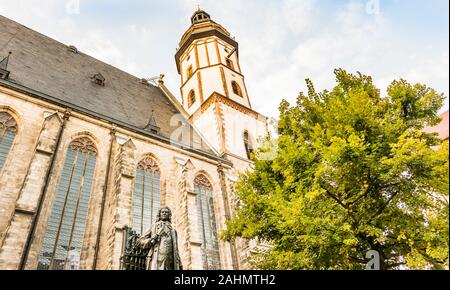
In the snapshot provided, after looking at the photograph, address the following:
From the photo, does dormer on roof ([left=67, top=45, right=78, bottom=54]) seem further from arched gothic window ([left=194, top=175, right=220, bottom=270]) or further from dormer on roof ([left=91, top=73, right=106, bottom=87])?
arched gothic window ([left=194, top=175, right=220, bottom=270])

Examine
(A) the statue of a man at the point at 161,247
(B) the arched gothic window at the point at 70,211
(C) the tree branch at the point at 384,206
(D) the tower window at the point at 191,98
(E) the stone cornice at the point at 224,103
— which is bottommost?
(A) the statue of a man at the point at 161,247

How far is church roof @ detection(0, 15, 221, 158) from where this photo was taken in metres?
14.1

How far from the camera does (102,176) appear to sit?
1224cm

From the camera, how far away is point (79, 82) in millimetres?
16734

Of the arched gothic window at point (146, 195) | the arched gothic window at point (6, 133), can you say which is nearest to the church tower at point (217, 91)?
the arched gothic window at point (146, 195)

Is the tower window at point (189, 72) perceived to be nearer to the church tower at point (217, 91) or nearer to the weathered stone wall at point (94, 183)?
the church tower at point (217, 91)

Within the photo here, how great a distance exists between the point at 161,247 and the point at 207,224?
9563 mm

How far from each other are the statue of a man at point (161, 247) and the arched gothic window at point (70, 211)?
6534mm

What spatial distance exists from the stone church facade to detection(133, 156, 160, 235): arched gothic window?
47 mm

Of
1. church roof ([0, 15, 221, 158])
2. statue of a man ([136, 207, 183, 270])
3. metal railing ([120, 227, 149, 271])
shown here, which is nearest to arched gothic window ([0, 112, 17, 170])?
church roof ([0, 15, 221, 158])

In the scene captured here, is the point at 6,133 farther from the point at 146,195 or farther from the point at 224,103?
the point at 224,103

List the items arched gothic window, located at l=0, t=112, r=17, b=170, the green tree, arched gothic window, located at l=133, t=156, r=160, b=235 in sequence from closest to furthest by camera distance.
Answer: the green tree < arched gothic window, located at l=0, t=112, r=17, b=170 < arched gothic window, located at l=133, t=156, r=160, b=235

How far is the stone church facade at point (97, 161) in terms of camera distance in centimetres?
996

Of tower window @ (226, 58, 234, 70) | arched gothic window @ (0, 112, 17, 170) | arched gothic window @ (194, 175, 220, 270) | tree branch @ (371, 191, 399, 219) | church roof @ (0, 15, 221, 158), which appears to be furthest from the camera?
tower window @ (226, 58, 234, 70)
